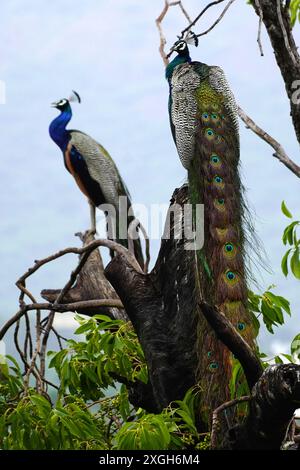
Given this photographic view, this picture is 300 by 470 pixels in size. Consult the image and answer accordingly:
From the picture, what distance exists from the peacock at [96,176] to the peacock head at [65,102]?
0.33 metres

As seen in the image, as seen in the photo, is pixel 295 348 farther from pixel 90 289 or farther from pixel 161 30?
pixel 161 30

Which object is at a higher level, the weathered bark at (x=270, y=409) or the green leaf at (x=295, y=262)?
the green leaf at (x=295, y=262)

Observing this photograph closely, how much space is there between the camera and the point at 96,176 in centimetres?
596

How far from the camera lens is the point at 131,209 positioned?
18.6 feet

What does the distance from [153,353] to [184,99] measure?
1.50m

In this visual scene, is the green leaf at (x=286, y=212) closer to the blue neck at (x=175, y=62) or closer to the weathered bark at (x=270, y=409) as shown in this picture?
the weathered bark at (x=270, y=409)

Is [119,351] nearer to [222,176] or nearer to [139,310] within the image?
[139,310]

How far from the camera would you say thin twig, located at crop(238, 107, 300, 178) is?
3.62 m

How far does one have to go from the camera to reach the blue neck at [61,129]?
6320 millimetres

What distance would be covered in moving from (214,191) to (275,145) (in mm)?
368

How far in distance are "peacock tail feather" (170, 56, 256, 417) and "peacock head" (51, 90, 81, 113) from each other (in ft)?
6.64

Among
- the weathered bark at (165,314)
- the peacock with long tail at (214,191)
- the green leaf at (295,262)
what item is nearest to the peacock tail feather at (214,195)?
the peacock with long tail at (214,191)
